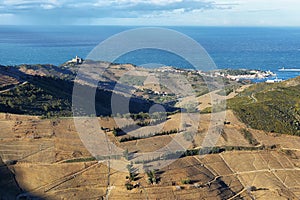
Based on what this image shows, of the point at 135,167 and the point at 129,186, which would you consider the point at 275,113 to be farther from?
the point at 129,186

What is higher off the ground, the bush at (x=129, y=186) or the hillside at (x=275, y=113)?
the hillside at (x=275, y=113)

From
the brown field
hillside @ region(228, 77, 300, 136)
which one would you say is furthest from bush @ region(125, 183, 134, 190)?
hillside @ region(228, 77, 300, 136)

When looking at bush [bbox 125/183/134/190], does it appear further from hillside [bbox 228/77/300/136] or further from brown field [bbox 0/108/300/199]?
hillside [bbox 228/77/300/136]

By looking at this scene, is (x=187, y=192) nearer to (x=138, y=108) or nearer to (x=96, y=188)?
(x=96, y=188)

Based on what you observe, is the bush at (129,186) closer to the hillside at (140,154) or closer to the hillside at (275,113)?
the hillside at (140,154)

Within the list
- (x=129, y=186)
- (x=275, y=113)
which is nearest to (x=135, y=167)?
(x=129, y=186)

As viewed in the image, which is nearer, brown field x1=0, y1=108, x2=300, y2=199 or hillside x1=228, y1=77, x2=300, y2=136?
brown field x1=0, y1=108, x2=300, y2=199

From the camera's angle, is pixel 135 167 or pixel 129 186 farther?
pixel 135 167

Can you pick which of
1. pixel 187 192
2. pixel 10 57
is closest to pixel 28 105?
pixel 187 192

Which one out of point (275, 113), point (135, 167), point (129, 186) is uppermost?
point (275, 113)

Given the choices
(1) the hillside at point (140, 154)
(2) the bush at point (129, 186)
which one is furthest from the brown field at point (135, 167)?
(2) the bush at point (129, 186)

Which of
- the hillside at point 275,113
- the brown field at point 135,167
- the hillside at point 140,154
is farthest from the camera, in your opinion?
the hillside at point 275,113
